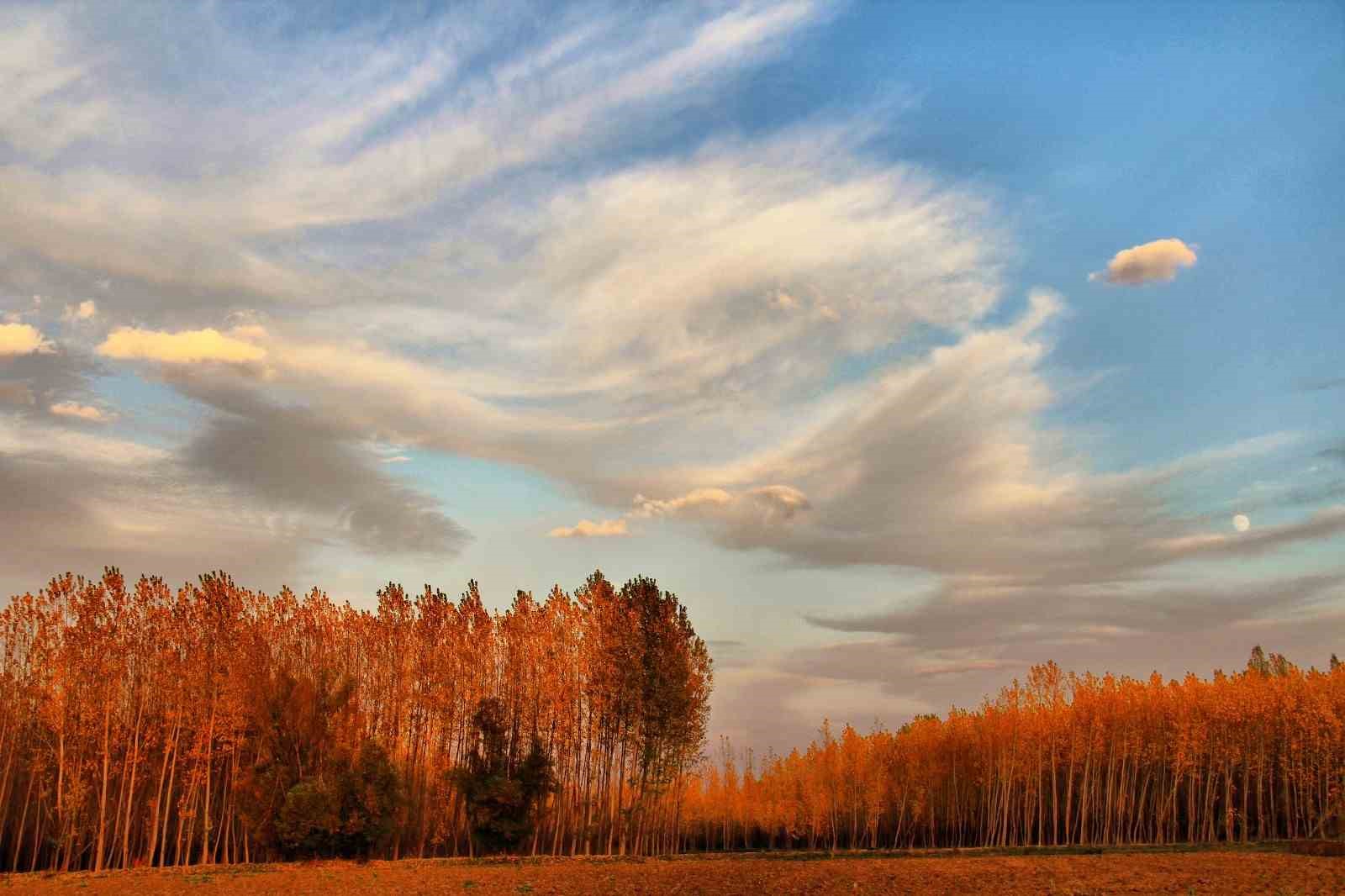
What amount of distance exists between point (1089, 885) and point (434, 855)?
33.8 m

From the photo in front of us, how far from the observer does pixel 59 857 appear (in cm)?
4891

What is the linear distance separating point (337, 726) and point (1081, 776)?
1940 inches

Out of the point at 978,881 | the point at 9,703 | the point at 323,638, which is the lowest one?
the point at 978,881

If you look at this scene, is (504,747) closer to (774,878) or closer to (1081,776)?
(774,878)

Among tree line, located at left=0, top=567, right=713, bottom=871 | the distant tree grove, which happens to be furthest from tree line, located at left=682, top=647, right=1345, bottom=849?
tree line, located at left=0, top=567, right=713, bottom=871

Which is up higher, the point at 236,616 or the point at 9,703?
the point at 236,616

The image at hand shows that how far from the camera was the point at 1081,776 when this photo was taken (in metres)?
68.8

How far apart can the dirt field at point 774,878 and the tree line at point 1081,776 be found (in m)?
22.6

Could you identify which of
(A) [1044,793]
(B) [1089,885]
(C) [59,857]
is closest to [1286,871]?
(B) [1089,885]

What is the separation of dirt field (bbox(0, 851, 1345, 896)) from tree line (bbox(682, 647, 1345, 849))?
2264 cm

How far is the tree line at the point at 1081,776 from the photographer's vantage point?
61375mm

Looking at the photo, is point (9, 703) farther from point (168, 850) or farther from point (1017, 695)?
point (1017, 695)

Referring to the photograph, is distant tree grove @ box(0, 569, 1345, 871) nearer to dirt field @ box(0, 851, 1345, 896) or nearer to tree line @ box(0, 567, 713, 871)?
tree line @ box(0, 567, 713, 871)

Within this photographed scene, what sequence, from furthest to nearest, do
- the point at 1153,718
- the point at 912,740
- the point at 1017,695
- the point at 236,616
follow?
the point at 912,740
the point at 1017,695
the point at 1153,718
the point at 236,616
